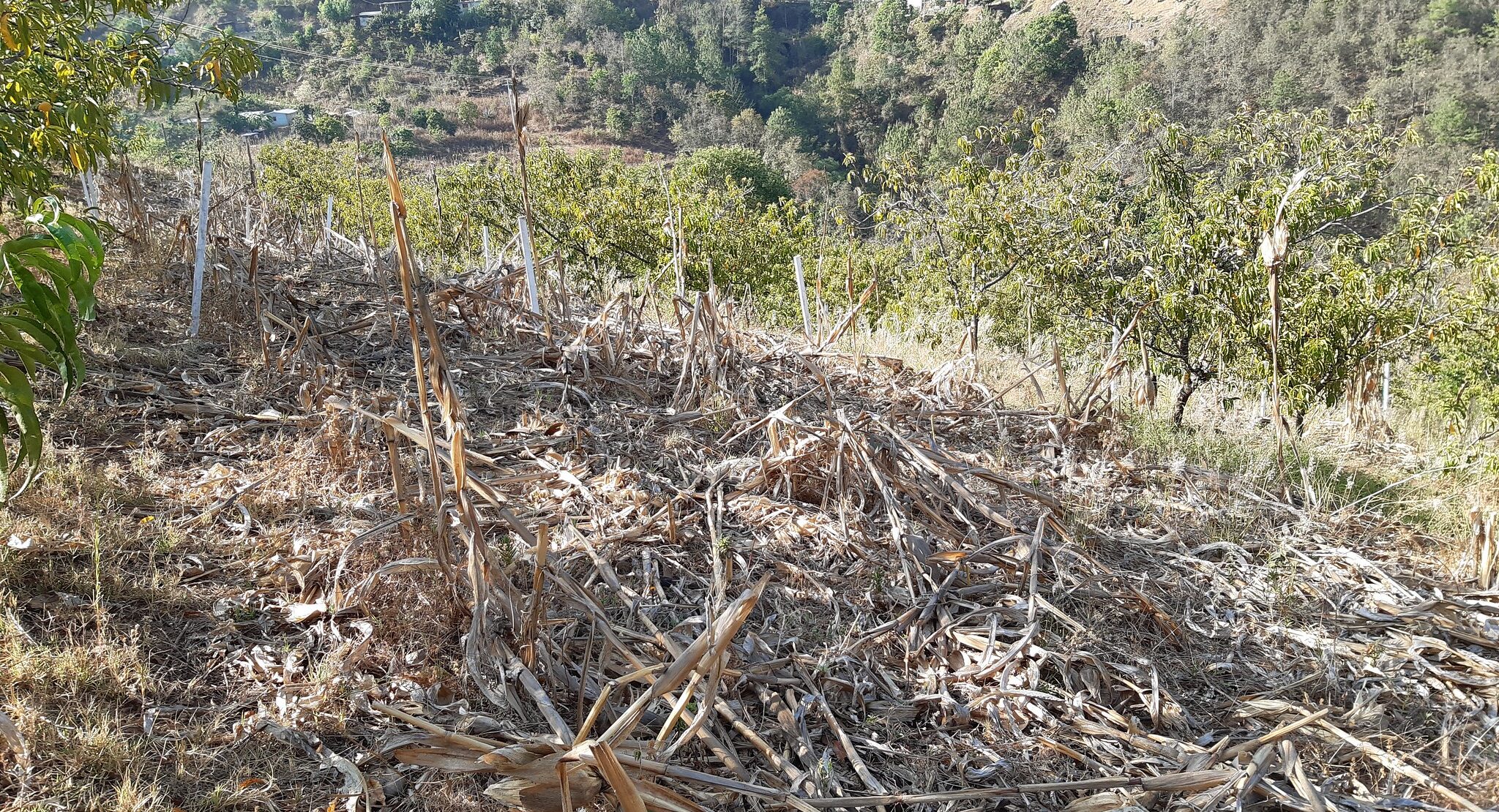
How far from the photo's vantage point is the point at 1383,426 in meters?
6.39

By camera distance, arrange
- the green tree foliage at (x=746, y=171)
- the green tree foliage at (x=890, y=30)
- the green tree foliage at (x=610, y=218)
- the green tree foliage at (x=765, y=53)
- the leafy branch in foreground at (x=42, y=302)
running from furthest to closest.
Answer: the green tree foliage at (x=765, y=53)
the green tree foliage at (x=890, y=30)
the green tree foliage at (x=746, y=171)
the green tree foliage at (x=610, y=218)
the leafy branch in foreground at (x=42, y=302)

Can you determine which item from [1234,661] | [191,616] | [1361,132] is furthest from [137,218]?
[1361,132]

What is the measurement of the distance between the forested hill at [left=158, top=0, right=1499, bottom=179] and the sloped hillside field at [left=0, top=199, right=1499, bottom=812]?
105ft

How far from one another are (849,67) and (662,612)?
61.2m

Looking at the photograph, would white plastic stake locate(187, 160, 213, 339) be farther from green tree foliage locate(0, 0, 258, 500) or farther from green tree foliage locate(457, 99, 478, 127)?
green tree foliage locate(457, 99, 478, 127)

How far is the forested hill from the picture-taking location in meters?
35.5

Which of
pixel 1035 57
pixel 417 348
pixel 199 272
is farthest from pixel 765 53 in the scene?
pixel 417 348

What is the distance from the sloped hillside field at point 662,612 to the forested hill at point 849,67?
32.0 meters

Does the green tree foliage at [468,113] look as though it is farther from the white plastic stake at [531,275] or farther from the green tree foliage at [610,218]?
the white plastic stake at [531,275]

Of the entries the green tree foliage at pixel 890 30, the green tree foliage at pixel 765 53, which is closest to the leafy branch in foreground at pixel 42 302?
the green tree foliage at pixel 890 30

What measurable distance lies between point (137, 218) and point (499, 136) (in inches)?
1877

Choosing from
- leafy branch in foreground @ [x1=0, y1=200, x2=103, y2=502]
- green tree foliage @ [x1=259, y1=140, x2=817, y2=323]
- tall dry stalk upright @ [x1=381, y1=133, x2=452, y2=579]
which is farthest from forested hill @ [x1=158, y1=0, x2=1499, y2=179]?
leafy branch in foreground @ [x1=0, y1=200, x2=103, y2=502]

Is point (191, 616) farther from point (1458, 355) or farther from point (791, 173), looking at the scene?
point (791, 173)

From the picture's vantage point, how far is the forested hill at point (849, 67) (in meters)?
35.5
